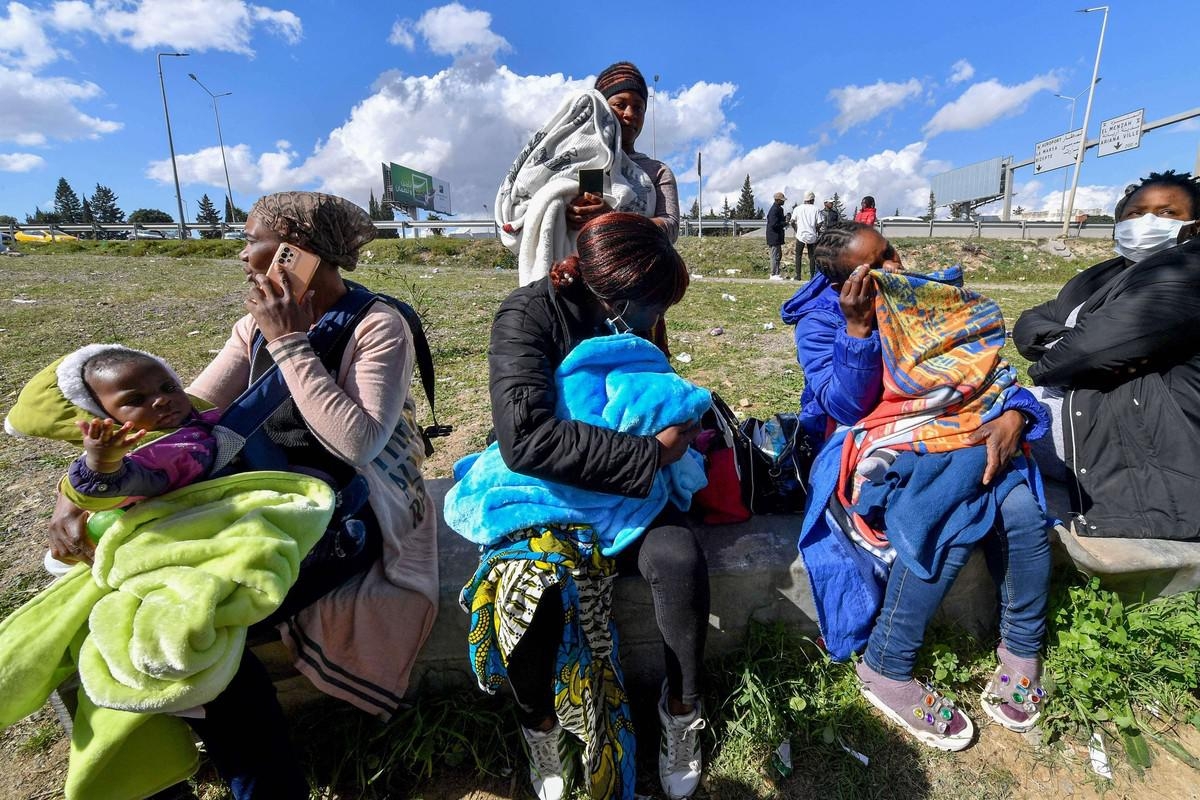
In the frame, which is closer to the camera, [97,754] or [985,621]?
[97,754]

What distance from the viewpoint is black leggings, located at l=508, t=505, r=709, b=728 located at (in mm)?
1629

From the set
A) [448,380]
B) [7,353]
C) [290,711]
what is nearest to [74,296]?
[7,353]

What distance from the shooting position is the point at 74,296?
1086cm

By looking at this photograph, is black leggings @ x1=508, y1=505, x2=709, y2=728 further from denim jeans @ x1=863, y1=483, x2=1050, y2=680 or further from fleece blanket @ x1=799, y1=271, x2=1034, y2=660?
denim jeans @ x1=863, y1=483, x2=1050, y2=680

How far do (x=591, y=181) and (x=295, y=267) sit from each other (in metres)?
1.28

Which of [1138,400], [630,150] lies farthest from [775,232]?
[1138,400]

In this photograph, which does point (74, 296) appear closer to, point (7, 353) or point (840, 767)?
point (7, 353)

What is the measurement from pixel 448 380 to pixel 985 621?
4.53 m

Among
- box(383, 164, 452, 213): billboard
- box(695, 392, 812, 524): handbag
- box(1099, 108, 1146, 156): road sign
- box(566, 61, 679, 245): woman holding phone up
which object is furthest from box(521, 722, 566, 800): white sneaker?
box(383, 164, 452, 213): billboard

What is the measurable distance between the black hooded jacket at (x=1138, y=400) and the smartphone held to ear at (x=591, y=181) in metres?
1.89

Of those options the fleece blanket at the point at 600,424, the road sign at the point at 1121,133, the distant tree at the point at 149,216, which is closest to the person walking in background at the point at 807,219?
the fleece blanket at the point at 600,424

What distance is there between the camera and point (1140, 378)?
207 cm

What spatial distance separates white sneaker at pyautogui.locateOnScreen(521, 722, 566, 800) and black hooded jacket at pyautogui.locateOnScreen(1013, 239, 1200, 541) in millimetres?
2017

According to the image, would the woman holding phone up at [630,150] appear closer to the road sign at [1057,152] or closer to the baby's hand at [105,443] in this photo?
the baby's hand at [105,443]
